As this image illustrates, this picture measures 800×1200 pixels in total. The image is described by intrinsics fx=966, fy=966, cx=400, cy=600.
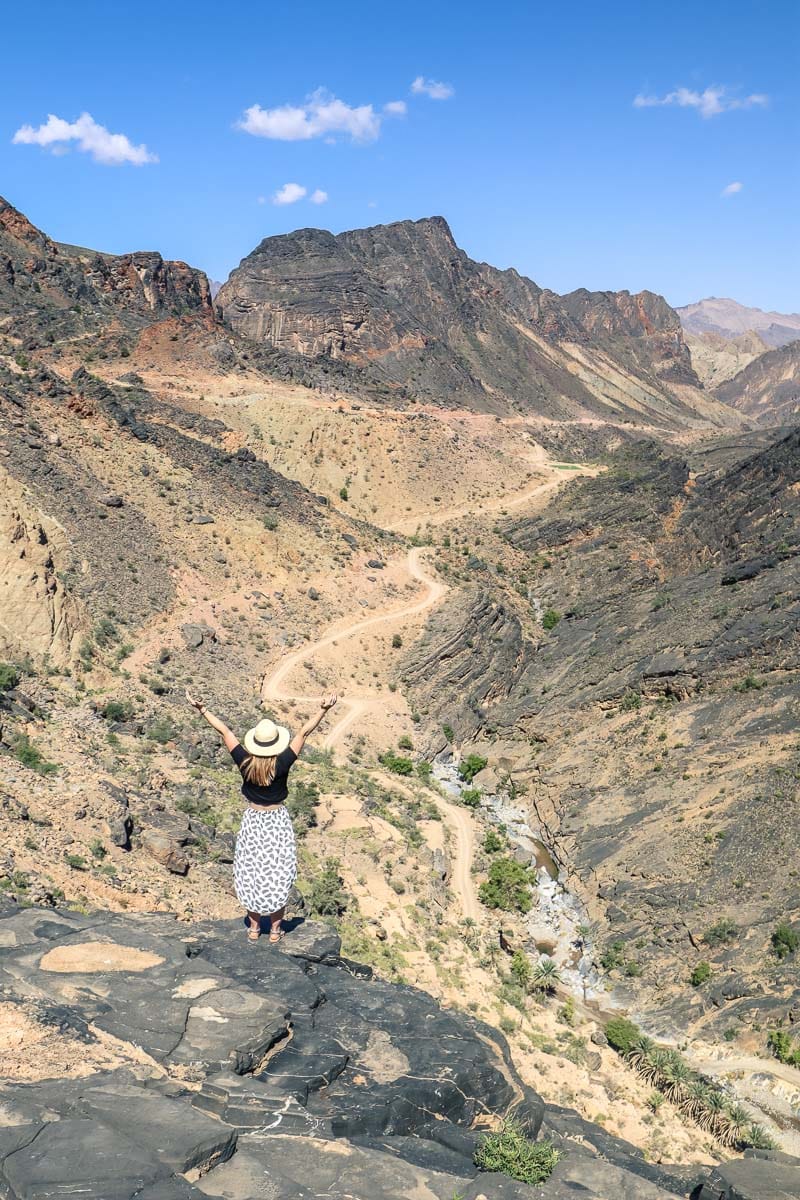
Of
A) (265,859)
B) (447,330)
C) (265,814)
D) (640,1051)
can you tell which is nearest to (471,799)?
(640,1051)

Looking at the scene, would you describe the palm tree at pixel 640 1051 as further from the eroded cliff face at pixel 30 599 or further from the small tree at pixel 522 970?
the eroded cliff face at pixel 30 599

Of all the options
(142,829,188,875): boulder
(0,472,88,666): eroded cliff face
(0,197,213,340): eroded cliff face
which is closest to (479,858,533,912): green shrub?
(142,829,188,875): boulder

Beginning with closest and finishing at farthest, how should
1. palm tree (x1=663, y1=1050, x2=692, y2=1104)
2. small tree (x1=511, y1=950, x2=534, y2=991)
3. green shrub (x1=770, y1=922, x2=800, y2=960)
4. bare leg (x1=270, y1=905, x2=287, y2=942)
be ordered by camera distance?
bare leg (x1=270, y1=905, x2=287, y2=942), palm tree (x1=663, y1=1050, x2=692, y2=1104), small tree (x1=511, y1=950, x2=534, y2=991), green shrub (x1=770, y1=922, x2=800, y2=960)

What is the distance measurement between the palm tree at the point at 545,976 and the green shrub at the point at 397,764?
35.6 ft

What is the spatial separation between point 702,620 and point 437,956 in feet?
71.9

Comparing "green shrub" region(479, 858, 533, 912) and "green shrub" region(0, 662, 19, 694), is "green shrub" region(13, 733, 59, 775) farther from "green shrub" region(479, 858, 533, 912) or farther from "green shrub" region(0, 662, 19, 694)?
"green shrub" region(479, 858, 533, 912)

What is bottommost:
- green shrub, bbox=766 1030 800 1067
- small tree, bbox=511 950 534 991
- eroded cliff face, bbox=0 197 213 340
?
green shrub, bbox=766 1030 800 1067

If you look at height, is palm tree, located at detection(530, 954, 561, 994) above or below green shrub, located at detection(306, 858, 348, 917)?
below

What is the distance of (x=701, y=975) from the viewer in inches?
932

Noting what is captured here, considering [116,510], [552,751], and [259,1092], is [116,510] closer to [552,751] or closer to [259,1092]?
[552,751]

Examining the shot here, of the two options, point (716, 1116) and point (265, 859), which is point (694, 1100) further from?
point (265, 859)

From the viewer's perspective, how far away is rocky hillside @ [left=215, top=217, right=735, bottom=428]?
9494cm

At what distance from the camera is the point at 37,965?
10.1 meters

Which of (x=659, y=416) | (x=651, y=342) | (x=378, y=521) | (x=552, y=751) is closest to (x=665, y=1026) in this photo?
(x=552, y=751)
